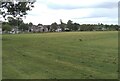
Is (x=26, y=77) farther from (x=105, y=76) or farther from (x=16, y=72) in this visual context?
(x=105, y=76)

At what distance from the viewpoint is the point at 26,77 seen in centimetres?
1126

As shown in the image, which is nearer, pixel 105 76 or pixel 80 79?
pixel 80 79

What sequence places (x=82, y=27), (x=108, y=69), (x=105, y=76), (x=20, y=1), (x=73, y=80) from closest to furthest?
(x=73, y=80) → (x=105, y=76) → (x=108, y=69) → (x=20, y=1) → (x=82, y=27)

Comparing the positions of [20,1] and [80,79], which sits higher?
[20,1]

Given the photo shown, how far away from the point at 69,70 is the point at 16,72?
233cm

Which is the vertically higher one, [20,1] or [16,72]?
[20,1]

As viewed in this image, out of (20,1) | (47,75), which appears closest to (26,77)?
(47,75)

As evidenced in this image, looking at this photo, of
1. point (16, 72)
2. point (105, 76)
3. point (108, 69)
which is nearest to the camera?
point (105, 76)

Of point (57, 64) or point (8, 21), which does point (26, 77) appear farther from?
point (8, 21)

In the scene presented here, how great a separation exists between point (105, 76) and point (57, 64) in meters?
3.70

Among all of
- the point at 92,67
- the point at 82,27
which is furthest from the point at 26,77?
the point at 82,27

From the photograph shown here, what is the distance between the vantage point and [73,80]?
35.1 feet

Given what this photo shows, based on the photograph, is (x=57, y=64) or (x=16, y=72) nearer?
(x=16, y=72)

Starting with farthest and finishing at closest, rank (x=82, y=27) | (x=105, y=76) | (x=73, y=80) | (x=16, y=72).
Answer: (x=82, y=27)
(x=16, y=72)
(x=105, y=76)
(x=73, y=80)
